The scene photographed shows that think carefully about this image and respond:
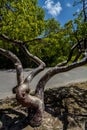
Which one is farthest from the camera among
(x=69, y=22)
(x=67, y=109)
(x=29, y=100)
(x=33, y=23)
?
(x=33, y=23)

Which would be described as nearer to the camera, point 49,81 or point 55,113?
point 55,113

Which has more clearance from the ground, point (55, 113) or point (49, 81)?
point (49, 81)

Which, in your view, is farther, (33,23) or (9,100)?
(33,23)

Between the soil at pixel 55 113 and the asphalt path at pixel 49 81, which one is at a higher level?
the asphalt path at pixel 49 81

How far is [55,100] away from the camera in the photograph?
10641 millimetres

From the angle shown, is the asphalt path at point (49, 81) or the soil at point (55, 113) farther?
the asphalt path at point (49, 81)

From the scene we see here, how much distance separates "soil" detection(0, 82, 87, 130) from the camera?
855 centimetres

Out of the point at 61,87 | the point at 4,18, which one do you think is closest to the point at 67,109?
the point at 61,87

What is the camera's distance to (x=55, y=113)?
9391 mm

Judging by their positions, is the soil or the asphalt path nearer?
the soil

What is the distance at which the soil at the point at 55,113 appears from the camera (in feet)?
28.1

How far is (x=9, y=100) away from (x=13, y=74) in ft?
15.1

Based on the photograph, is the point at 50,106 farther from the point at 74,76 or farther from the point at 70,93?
the point at 74,76

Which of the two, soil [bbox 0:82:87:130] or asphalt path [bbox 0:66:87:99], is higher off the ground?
asphalt path [bbox 0:66:87:99]
